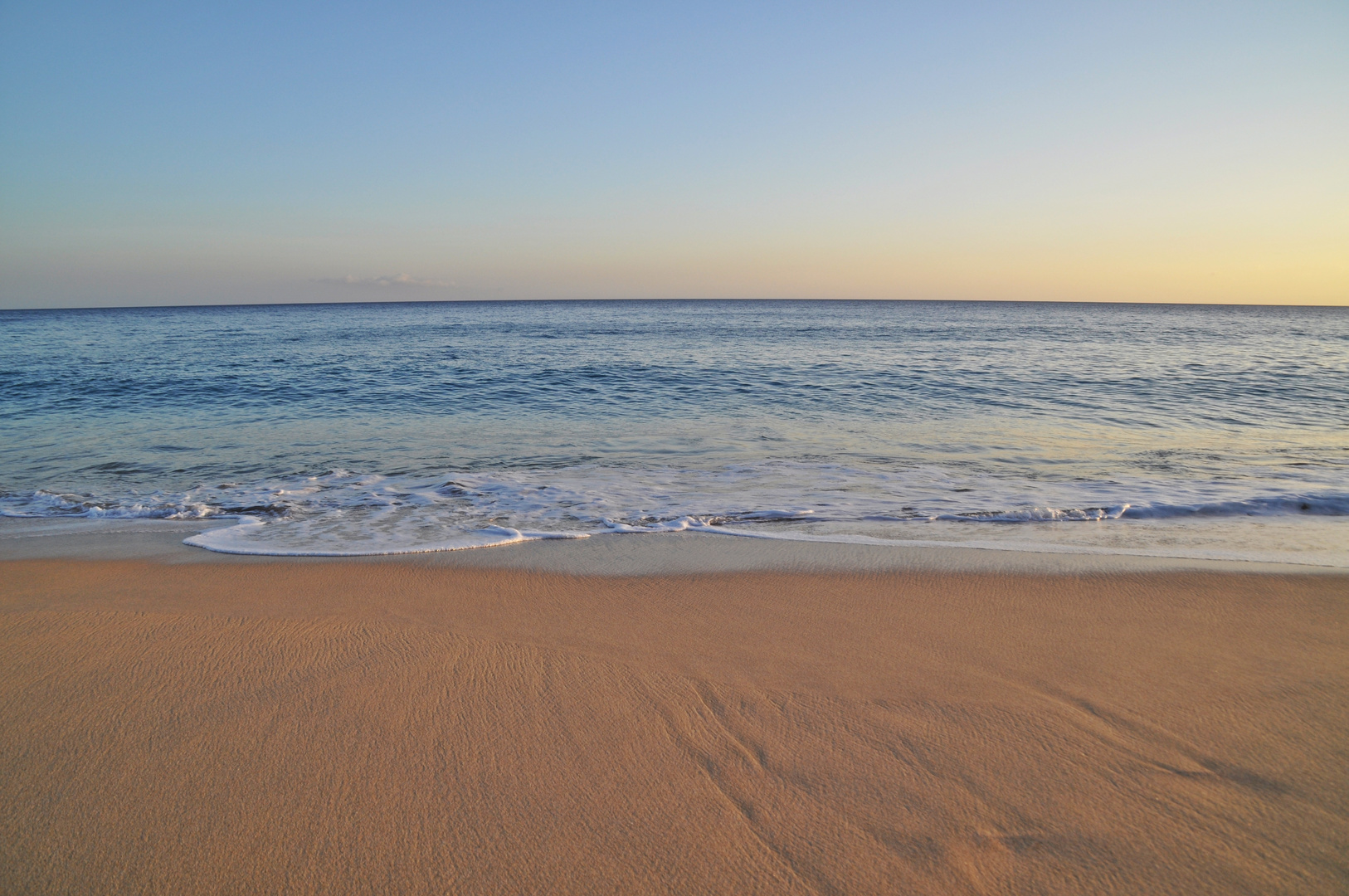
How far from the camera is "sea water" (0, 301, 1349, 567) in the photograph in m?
5.38

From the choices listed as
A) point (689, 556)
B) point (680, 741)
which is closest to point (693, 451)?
point (689, 556)

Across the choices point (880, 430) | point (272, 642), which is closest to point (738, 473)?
point (880, 430)

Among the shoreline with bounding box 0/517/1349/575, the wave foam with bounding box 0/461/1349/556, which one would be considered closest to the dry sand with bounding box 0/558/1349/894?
the shoreline with bounding box 0/517/1349/575

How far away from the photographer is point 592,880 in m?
1.81

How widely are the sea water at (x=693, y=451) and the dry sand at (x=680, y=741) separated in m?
1.39

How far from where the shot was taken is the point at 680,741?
7.94 ft

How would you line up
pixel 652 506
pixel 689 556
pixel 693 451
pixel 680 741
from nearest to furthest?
1. pixel 680 741
2. pixel 689 556
3. pixel 652 506
4. pixel 693 451

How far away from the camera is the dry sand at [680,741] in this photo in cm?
187

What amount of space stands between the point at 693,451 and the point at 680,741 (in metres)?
6.35

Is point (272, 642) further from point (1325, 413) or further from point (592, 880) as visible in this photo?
point (1325, 413)

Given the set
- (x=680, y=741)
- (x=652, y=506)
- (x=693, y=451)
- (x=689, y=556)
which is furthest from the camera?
(x=693, y=451)

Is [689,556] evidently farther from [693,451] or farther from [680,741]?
[693,451]

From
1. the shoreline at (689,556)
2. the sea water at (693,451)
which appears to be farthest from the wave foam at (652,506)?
the shoreline at (689,556)

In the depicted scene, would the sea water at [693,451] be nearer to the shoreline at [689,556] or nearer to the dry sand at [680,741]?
the shoreline at [689,556]
